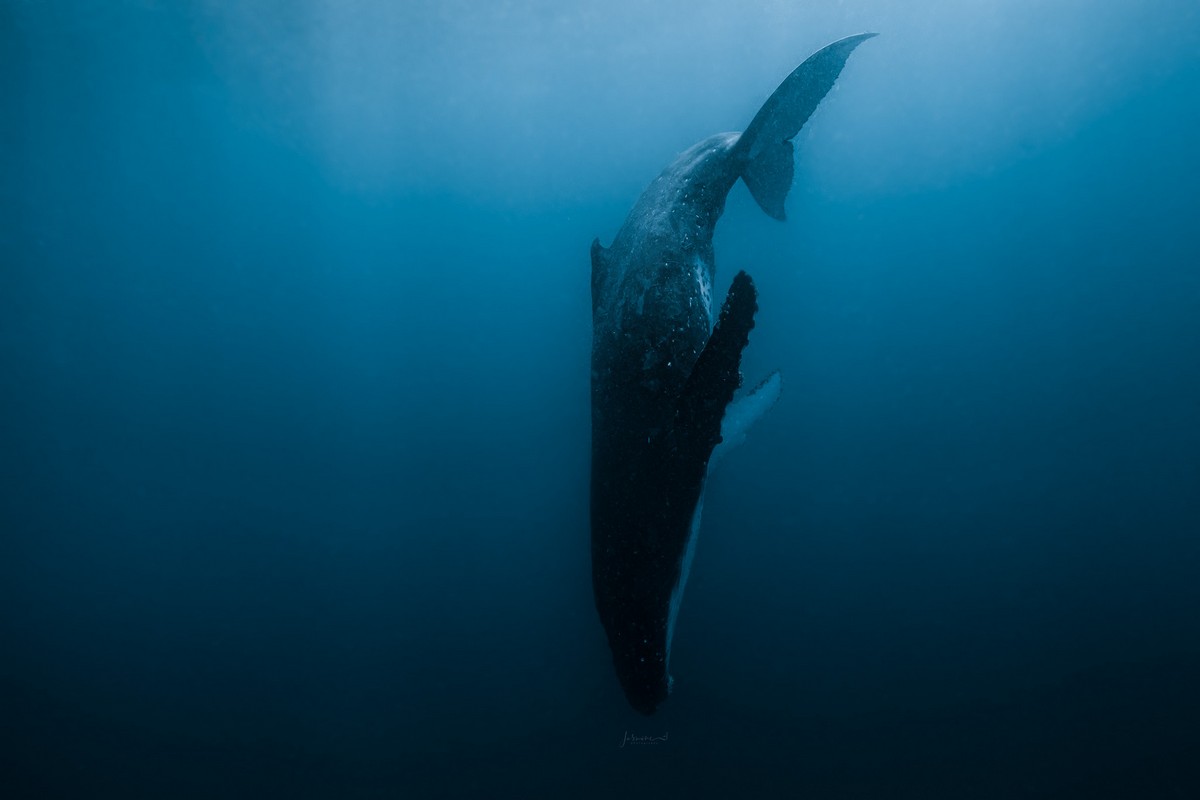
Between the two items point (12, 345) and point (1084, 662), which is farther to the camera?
point (12, 345)

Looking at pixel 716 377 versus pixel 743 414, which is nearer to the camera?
pixel 716 377


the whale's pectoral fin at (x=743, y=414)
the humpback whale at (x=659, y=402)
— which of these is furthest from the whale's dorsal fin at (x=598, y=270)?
the whale's pectoral fin at (x=743, y=414)

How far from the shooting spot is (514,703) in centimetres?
1338

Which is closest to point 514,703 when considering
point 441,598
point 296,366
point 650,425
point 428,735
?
point 428,735

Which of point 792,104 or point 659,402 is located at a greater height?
point 792,104

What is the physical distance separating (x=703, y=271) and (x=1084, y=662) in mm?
19893

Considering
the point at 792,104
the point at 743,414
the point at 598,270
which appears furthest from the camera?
the point at 598,270

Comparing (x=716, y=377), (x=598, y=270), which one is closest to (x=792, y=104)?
(x=598, y=270)

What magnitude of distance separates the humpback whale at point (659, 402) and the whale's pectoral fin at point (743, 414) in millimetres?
10

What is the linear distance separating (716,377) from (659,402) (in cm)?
46

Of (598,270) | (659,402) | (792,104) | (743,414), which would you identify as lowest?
(743,414)

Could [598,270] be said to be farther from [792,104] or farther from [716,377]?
[792,104]

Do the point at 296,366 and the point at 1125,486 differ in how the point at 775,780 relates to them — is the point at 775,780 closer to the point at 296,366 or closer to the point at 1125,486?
the point at 1125,486

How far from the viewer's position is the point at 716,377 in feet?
8.39
